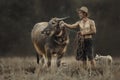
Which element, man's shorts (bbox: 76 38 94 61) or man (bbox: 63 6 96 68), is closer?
man (bbox: 63 6 96 68)

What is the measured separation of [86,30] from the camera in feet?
43.6

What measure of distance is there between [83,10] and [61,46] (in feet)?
2.98

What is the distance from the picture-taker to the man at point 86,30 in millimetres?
13266

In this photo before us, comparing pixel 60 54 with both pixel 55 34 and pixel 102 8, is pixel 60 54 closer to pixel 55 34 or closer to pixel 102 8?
pixel 55 34

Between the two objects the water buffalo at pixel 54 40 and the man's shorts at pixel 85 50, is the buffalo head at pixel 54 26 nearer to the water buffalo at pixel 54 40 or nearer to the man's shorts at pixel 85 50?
the water buffalo at pixel 54 40

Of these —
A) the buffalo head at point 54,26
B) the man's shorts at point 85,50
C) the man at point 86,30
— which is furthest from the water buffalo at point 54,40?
the man's shorts at point 85,50

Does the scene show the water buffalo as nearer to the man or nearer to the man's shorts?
the man

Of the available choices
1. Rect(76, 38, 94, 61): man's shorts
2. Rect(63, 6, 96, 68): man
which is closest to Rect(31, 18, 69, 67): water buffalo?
Rect(63, 6, 96, 68): man

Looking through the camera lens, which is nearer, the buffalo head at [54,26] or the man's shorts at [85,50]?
the buffalo head at [54,26]

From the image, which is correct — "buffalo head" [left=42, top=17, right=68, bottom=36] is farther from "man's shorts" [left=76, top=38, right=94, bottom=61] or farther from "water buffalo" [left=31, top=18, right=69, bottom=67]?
"man's shorts" [left=76, top=38, right=94, bottom=61]

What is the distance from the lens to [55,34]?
44.0 feet

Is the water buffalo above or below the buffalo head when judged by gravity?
below

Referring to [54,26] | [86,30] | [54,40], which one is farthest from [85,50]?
[54,26]

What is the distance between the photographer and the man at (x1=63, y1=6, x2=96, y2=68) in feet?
43.5
